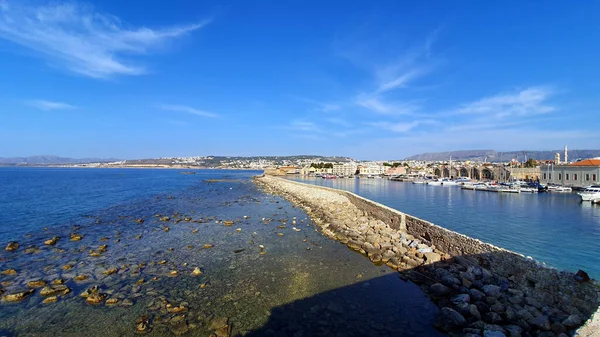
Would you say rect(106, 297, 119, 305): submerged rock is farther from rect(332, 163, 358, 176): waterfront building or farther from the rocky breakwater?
rect(332, 163, 358, 176): waterfront building

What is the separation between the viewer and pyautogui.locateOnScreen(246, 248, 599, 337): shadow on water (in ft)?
24.9

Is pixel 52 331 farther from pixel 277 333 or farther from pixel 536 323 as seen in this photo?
pixel 536 323

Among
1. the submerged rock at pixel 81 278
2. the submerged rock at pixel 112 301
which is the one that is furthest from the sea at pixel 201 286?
the submerged rock at pixel 81 278

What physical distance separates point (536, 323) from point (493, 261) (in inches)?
128

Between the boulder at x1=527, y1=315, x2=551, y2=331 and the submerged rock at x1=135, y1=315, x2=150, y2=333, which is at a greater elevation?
the boulder at x1=527, y1=315, x2=551, y2=331

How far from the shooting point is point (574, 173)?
57.1 meters

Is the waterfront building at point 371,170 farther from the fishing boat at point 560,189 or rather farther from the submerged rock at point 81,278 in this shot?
the submerged rock at point 81,278

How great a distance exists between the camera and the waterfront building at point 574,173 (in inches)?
2106

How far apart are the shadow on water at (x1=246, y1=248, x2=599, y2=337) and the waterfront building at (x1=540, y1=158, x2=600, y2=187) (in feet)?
209

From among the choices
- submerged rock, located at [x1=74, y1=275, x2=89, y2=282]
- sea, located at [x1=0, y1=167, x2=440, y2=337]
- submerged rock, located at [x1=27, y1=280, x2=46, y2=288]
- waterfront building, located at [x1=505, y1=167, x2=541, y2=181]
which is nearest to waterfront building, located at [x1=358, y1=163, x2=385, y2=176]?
waterfront building, located at [x1=505, y1=167, x2=541, y2=181]

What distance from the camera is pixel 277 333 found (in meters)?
7.64

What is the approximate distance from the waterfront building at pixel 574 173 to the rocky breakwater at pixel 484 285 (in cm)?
6060

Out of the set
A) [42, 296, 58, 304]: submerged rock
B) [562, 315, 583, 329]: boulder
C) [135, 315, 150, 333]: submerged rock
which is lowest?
[135, 315, 150, 333]: submerged rock

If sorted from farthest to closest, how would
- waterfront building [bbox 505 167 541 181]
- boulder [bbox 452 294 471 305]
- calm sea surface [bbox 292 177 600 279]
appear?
waterfront building [bbox 505 167 541 181] < calm sea surface [bbox 292 177 600 279] < boulder [bbox 452 294 471 305]
